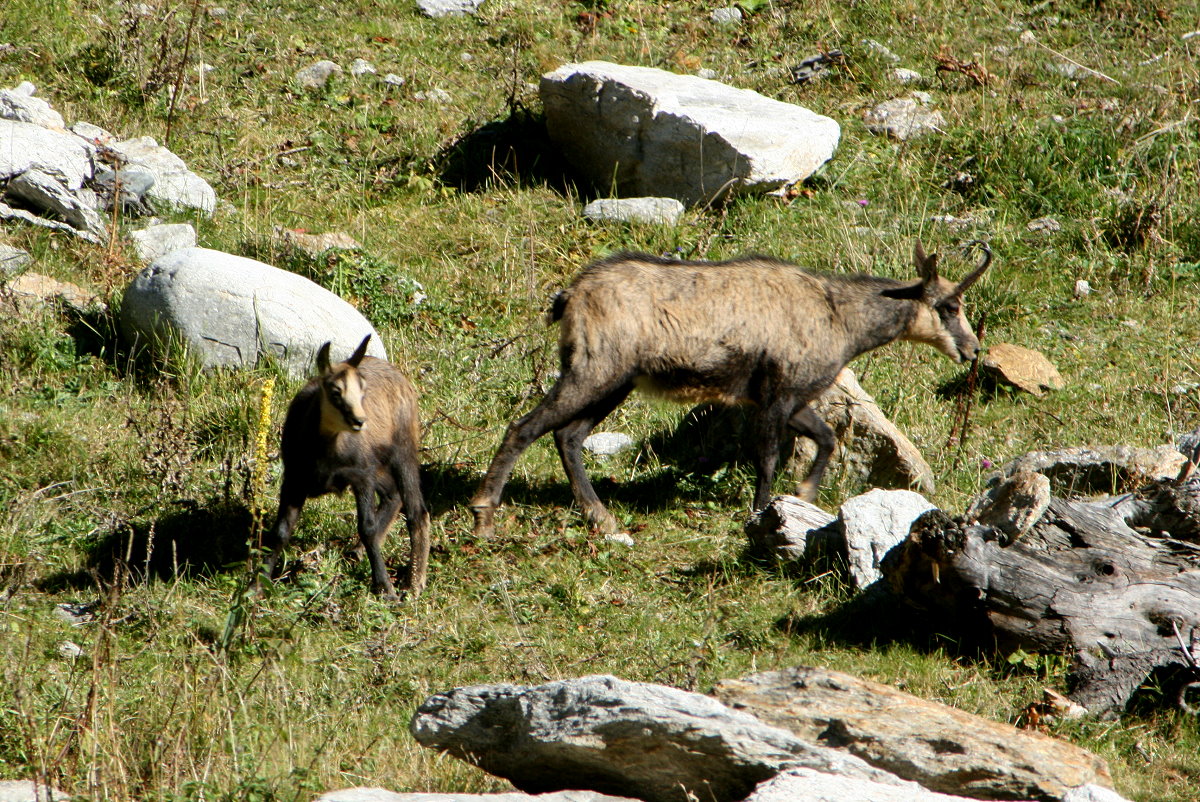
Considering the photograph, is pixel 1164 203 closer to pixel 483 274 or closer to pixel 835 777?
pixel 483 274

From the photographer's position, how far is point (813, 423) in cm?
777

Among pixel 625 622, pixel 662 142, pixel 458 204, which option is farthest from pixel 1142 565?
pixel 458 204

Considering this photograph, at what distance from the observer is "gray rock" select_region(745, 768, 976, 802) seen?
341cm

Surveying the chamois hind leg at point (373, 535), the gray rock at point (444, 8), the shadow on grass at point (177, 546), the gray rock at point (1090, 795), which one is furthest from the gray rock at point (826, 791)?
the gray rock at point (444, 8)

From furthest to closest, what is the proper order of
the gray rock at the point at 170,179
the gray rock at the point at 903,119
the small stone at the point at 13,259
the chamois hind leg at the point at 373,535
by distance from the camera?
the gray rock at the point at 903,119
the gray rock at the point at 170,179
the small stone at the point at 13,259
the chamois hind leg at the point at 373,535

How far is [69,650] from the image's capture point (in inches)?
219

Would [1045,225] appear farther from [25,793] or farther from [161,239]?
[25,793]

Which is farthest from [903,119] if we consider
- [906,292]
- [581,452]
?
[581,452]

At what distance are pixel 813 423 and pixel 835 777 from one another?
438 centimetres

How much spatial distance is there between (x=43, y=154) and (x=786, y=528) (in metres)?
6.47

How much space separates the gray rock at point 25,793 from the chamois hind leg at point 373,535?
7.55 feet

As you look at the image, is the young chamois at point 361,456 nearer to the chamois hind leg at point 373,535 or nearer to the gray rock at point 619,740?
the chamois hind leg at point 373,535

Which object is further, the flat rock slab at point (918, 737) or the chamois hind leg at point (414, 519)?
the chamois hind leg at point (414, 519)

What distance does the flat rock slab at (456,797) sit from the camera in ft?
12.3
